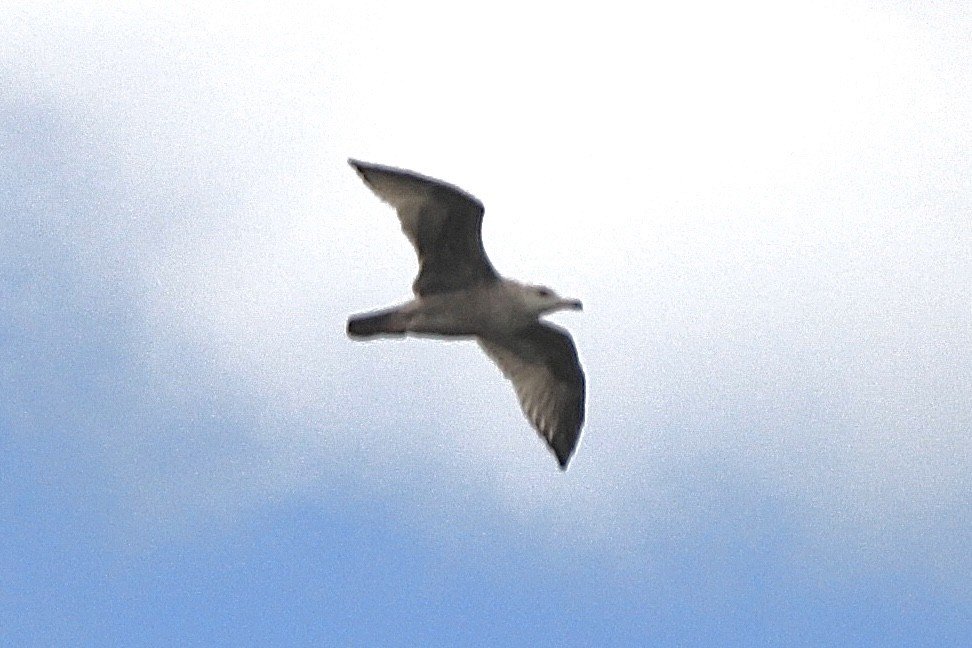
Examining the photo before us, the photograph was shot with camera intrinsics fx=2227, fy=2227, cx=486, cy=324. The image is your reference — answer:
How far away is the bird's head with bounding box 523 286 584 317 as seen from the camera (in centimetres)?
2666

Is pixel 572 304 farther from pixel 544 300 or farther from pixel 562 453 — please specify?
pixel 562 453

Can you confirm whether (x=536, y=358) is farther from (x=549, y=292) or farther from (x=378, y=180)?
(x=378, y=180)

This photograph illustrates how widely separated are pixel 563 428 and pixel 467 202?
3786 mm

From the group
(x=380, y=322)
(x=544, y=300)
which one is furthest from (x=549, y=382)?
(x=380, y=322)

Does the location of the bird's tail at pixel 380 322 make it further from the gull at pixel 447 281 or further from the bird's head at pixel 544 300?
the bird's head at pixel 544 300

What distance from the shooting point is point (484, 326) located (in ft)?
88.1

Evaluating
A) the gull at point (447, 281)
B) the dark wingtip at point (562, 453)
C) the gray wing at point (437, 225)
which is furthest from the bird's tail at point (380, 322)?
the dark wingtip at point (562, 453)

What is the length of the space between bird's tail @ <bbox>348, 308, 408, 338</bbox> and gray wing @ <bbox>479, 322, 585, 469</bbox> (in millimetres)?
1934

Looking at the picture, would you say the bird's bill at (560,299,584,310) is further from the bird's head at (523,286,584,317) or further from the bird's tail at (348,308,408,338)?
the bird's tail at (348,308,408,338)

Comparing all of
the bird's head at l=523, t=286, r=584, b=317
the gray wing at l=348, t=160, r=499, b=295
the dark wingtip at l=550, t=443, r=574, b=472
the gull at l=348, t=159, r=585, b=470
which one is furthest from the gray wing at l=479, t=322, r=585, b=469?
the gray wing at l=348, t=160, r=499, b=295

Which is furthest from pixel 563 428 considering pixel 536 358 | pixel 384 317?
pixel 384 317

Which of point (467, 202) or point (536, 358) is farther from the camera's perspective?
point (536, 358)

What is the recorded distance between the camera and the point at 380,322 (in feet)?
87.5

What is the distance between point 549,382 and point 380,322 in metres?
2.78
